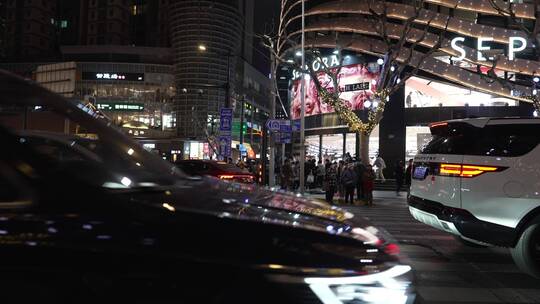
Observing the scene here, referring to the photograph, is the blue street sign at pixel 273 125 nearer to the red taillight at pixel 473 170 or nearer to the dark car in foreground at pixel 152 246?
the red taillight at pixel 473 170

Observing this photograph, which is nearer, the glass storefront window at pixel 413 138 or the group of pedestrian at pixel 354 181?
the group of pedestrian at pixel 354 181

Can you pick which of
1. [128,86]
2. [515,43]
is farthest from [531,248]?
[128,86]

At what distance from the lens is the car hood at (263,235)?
205 centimetres

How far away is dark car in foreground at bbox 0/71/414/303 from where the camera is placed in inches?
75.0

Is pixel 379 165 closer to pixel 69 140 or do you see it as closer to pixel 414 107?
pixel 414 107

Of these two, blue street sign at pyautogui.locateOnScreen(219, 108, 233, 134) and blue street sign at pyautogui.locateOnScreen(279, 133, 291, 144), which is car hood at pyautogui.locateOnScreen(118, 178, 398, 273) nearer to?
blue street sign at pyautogui.locateOnScreen(279, 133, 291, 144)

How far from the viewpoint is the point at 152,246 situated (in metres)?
1.99

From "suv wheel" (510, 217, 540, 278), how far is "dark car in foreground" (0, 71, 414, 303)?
17.1 ft

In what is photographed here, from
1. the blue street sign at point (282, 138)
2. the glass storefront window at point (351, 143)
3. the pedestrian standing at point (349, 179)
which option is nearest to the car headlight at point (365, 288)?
the pedestrian standing at point (349, 179)

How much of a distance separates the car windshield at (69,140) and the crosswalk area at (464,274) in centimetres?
205

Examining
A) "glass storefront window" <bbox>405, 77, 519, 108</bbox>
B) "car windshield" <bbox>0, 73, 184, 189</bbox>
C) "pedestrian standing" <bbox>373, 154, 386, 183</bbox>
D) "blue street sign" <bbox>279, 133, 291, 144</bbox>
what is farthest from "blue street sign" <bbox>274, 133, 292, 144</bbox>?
"car windshield" <bbox>0, 73, 184, 189</bbox>

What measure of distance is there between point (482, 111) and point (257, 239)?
35275 millimetres

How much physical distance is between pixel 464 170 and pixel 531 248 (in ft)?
4.16

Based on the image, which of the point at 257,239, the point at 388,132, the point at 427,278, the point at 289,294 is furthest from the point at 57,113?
the point at 388,132
